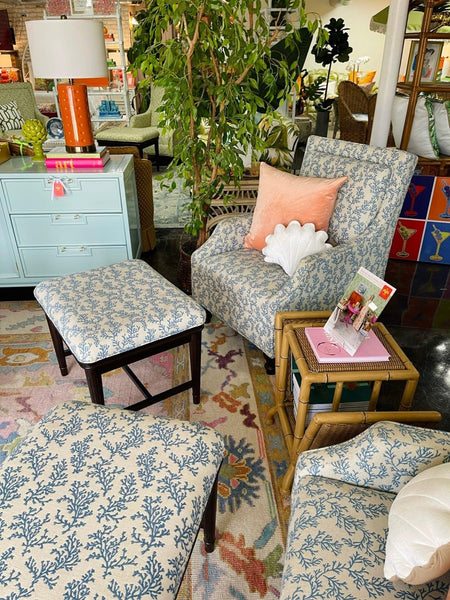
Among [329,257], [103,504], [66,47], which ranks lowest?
[103,504]

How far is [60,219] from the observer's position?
2291 millimetres

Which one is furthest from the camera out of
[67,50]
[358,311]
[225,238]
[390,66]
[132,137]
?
[132,137]

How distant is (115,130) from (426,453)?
187 inches

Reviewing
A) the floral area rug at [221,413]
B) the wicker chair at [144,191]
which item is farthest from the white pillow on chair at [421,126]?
the floral area rug at [221,413]

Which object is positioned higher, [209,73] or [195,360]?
[209,73]

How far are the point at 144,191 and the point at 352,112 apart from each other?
3148 mm

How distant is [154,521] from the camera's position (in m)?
0.89

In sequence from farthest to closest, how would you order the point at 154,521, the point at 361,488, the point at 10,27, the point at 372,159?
the point at 10,27 → the point at 372,159 → the point at 361,488 → the point at 154,521

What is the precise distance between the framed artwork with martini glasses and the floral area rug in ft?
4.85

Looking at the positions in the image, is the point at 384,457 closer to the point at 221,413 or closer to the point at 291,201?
the point at 221,413

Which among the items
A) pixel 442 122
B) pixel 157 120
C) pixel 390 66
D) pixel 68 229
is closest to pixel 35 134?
pixel 68 229

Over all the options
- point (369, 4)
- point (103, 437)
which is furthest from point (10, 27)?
point (103, 437)

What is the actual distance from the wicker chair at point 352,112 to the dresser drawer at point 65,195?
310 cm

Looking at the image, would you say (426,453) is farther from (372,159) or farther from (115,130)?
(115,130)
